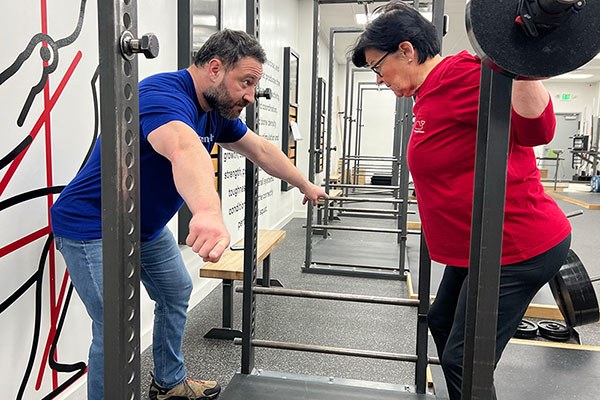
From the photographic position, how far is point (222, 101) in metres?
1.52

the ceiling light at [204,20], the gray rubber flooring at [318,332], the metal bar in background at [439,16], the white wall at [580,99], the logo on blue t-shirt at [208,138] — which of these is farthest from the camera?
the white wall at [580,99]

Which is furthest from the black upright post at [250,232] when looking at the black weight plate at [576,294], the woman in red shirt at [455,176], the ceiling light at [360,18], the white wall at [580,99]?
the white wall at [580,99]

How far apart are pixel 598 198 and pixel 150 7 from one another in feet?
29.4

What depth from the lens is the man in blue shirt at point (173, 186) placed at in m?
1.03

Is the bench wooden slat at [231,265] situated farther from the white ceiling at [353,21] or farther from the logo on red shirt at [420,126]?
the white ceiling at [353,21]

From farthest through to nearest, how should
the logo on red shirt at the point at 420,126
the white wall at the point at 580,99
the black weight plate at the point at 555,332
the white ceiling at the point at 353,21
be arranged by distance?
the white wall at the point at 580,99 < the white ceiling at the point at 353,21 < the black weight plate at the point at 555,332 < the logo on red shirt at the point at 420,126

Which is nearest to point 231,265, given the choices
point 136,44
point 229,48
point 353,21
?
point 229,48

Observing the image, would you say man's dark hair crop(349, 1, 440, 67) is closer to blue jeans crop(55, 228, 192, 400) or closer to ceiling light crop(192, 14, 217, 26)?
blue jeans crop(55, 228, 192, 400)

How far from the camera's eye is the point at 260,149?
1.81m

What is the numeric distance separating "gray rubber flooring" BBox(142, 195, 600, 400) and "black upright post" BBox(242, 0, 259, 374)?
1.06 ft

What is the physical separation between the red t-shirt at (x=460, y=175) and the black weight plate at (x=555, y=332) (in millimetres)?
1655

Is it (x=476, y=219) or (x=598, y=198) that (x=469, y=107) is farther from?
(x=598, y=198)

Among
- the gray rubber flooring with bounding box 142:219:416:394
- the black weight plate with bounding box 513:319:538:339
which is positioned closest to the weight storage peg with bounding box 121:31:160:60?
the gray rubber flooring with bounding box 142:219:416:394

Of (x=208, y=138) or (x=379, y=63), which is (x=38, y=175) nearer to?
(x=208, y=138)
